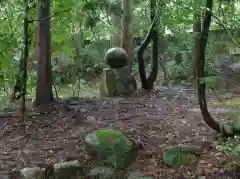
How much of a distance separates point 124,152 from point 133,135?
26.6 inches

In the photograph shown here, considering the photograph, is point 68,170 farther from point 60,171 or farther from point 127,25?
point 127,25

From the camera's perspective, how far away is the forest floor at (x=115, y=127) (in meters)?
4.16

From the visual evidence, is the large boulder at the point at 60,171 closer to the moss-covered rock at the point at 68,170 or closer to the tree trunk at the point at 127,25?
the moss-covered rock at the point at 68,170

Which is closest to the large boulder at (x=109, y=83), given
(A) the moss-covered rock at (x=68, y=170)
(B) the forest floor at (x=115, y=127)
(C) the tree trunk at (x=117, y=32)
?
(B) the forest floor at (x=115, y=127)

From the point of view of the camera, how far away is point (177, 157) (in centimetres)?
409

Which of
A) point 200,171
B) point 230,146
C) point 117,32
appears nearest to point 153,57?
point 117,32

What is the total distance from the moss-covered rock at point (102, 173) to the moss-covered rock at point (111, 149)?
0.13 m

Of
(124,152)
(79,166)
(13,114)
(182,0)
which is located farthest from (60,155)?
(182,0)

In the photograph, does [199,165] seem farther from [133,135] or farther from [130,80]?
[130,80]

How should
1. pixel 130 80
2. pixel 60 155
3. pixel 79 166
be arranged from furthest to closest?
pixel 130 80, pixel 60 155, pixel 79 166

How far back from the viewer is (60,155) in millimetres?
4293

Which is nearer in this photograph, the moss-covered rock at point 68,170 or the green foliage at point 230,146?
the moss-covered rock at point 68,170

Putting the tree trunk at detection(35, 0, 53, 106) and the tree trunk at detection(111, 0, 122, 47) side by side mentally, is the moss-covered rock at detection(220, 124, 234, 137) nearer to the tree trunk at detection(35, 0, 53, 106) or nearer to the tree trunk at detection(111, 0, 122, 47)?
the tree trunk at detection(35, 0, 53, 106)

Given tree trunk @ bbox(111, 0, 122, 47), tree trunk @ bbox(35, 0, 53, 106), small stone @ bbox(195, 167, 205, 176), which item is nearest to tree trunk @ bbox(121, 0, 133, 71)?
tree trunk @ bbox(111, 0, 122, 47)
